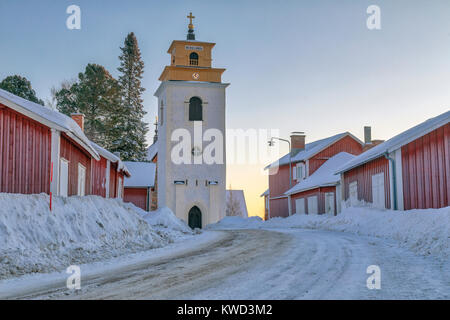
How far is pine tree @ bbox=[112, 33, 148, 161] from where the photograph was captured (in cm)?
4934

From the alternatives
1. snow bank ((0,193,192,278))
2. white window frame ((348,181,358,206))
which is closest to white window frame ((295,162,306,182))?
white window frame ((348,181,358,206))

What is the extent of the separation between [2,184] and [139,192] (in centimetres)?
2673

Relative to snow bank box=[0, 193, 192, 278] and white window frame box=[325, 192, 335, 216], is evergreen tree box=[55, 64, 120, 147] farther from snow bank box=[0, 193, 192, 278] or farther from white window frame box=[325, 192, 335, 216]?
snow bank box=[0, 193, 192, 278]

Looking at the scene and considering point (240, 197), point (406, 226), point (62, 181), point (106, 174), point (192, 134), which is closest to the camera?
point (406, 226)

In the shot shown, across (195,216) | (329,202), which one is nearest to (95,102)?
(195,216)

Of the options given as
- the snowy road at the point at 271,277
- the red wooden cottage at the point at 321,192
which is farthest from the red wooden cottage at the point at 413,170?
the red wooden cottage at the point at 321,192

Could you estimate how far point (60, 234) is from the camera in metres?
11.6

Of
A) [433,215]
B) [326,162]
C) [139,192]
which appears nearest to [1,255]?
[433,215]

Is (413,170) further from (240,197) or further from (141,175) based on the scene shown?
(240,197)

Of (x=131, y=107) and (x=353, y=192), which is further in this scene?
(x=131, y=107)

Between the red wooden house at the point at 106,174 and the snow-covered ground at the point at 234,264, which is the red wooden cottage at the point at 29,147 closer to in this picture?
the snow-covered ground at the point at 234,264

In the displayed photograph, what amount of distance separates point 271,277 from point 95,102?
4672 centimetres

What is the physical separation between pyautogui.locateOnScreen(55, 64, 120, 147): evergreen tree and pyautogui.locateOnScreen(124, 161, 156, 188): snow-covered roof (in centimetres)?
680
